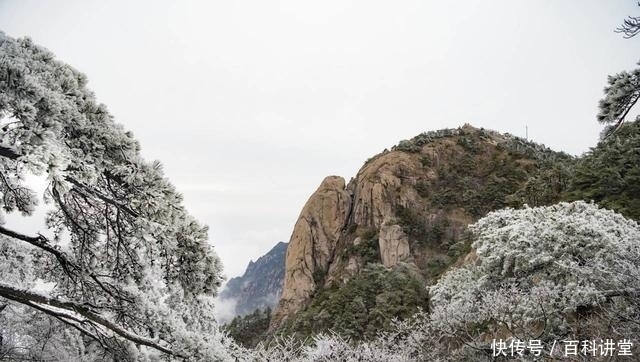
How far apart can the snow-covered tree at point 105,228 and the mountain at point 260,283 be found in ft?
439

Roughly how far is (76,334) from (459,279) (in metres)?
12.5

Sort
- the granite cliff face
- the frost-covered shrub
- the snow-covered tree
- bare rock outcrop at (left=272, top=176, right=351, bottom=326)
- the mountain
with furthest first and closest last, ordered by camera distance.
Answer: the mountain
bare rock outcrop at (left=272, top=176, right=351, bottom=326)
the granite cliff face
the frost-covered shrub
the snow-covered tree

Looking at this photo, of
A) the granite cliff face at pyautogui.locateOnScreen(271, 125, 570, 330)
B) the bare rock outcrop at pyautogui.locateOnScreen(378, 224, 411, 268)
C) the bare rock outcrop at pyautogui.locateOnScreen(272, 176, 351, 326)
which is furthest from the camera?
the bare rock outcrop at pyautogui.locateOnScreen(272, 176, 351, 326)

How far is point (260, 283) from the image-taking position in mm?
156875

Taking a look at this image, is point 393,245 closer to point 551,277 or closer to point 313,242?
point 313,242

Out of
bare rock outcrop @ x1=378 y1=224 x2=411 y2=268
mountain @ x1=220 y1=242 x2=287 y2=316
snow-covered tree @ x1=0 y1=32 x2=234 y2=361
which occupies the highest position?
mountain @ x1=220 y1=242 x2=287 y2=316

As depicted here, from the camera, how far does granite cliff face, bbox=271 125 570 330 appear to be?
4459 cm

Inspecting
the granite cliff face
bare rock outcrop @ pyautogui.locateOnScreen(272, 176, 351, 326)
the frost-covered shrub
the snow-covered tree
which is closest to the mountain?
bare rock outcrop @ pyautogui.locateOnScreen(272, 176, 351, 326)

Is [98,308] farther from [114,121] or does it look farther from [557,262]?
[557,262]

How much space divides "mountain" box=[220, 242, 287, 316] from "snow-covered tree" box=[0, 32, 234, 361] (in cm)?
13387

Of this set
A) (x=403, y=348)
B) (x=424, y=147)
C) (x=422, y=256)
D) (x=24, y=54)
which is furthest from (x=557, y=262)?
(x=424, y=147)

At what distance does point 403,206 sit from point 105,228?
4475 centimetres

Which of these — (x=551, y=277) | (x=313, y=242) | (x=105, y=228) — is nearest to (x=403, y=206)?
(x=313, y=242)

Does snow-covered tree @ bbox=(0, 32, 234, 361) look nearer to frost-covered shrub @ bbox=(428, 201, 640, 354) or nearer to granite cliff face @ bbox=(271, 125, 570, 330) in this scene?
frost-covered shrub @ bbox=(428, 201, 640, 354)
